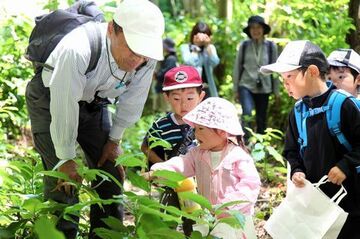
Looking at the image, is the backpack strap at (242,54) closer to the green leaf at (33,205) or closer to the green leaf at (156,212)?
the green leaf at (33,205)

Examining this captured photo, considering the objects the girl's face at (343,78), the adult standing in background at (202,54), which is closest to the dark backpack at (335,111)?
the girl's face at (343,78)

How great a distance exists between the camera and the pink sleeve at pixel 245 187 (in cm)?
346

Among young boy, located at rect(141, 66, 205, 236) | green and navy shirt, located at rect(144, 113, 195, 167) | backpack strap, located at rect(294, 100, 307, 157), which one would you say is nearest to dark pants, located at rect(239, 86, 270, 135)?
young boy, located at rect(141, 66, 205, 236)

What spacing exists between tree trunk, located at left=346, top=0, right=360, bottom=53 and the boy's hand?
320 centimetres

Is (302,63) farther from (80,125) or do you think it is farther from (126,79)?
(80,125)

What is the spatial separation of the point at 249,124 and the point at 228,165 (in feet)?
17.8

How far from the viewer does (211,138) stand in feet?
12.2

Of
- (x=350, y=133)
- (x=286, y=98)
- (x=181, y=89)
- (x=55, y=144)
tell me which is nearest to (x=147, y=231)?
(x=55, y=144)

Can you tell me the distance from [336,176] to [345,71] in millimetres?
1174

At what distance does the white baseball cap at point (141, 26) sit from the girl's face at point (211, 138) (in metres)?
0.62

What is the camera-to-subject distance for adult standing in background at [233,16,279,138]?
28.9ft

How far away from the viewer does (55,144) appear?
3490 mm

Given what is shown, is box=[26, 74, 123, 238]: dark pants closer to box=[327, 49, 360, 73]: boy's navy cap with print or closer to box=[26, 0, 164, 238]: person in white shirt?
box=[26, 0, 164, 238]: person in white shirt

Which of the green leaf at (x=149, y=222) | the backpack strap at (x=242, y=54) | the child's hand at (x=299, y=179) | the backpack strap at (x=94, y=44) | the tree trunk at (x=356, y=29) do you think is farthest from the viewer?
the backpack strap at (x=242, y=54)
